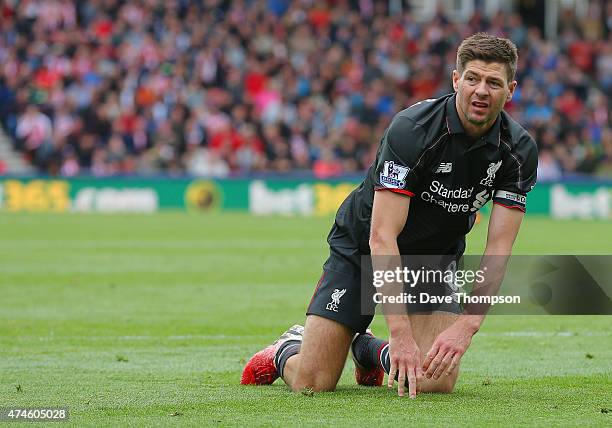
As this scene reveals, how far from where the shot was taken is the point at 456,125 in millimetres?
6316

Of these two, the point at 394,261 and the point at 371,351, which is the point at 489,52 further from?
the point at 371,351

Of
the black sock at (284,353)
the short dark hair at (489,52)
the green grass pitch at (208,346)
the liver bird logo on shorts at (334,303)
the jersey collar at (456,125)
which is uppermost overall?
the short dark hair at (489,52)

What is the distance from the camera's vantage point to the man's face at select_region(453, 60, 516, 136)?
6062 millimetres

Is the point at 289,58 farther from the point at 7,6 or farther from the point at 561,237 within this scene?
the point at 561,237

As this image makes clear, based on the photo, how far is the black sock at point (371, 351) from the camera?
6839 mm

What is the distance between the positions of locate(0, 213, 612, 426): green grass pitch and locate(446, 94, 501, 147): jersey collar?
4.50 ft

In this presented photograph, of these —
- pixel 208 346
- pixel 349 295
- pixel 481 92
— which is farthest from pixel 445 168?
pixel 208 346

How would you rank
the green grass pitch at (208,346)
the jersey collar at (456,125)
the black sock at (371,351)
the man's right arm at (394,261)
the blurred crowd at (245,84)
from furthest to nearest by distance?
the blurred crowd at (245,84), the black sock at (371,351), the jersey collar at (456,125), the man's right arm at (394,261), the green grass pitch at (208,346)

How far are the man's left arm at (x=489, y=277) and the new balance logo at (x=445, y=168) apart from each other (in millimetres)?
366

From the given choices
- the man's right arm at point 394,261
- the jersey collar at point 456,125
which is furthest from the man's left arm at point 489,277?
the jersey collar at point 456,125

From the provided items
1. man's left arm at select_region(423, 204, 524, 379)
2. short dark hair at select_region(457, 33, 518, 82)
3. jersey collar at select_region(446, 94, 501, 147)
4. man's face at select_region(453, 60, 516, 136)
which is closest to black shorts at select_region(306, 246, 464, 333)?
man's left arm at select_region(423, 204, 524, 379)

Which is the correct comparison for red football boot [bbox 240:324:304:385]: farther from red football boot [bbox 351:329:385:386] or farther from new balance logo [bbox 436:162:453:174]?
new balance logo [bbox 436:162:453:174]

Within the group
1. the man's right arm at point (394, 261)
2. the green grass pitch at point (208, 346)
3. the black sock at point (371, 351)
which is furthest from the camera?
the black sock at point (371, 351)

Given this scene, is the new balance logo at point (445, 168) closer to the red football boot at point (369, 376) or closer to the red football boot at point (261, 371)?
the red football boot at point (369, 376)
